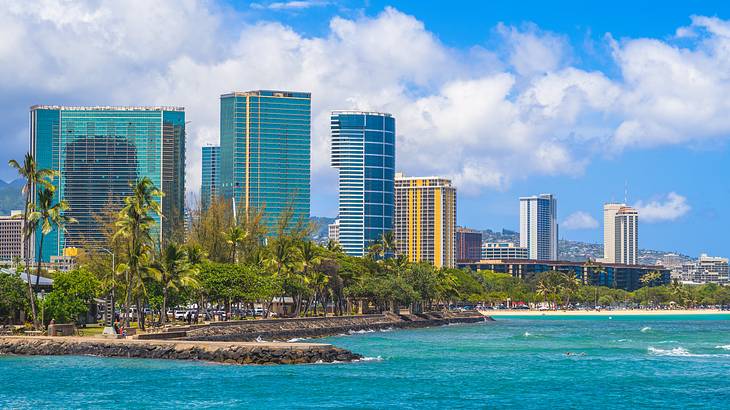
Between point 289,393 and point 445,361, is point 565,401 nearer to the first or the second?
point 289,393

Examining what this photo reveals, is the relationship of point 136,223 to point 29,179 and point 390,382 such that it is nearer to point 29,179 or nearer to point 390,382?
point 29,179

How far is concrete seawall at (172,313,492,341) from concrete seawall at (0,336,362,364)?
17.4 ft

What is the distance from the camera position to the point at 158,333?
7762 cm

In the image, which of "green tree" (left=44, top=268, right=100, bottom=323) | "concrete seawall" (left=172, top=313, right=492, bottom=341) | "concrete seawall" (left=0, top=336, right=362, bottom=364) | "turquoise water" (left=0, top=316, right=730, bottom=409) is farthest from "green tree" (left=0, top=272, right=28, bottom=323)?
"concrete seawall" (left=172, top=313, right=492, bottom=341)

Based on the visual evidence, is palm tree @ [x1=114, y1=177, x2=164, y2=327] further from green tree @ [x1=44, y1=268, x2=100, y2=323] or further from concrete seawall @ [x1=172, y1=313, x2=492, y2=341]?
concrete seawall @ [x1=172, y1=313, x2=492, y2=341]

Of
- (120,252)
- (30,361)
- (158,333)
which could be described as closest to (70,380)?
(30,361)

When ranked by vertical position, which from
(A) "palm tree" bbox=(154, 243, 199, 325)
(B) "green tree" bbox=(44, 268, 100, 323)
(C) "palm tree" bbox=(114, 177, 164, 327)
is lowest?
(B) "green tree" bbox=(44, 268, 100, 323)

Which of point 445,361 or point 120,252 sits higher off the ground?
point 120,252

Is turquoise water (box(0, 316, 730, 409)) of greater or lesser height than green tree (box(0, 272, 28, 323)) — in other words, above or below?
below

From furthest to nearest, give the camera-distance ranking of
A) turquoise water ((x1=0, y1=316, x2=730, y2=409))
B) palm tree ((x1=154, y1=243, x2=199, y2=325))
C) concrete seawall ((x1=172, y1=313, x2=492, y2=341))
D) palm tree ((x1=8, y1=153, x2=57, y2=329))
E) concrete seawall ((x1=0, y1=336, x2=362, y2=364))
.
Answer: concrete seawall ((x1=172, y1=313, x2=492, y2=341)) → palm tree ((x1=154, y1=243, x2=199, y2=325)) → palm tree ((x1=8, y1=153, x2=57, y2=329)) → concrete seawall ((x1=0, y1=336, x2=362, y2=364)) → turquoise water ((x1=0, y1=316, x2=730, y2=409))

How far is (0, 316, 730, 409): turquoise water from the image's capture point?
169 feet

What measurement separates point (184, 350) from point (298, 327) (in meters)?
38.3

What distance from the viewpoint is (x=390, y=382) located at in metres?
59.8

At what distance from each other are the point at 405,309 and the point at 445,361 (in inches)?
4239
